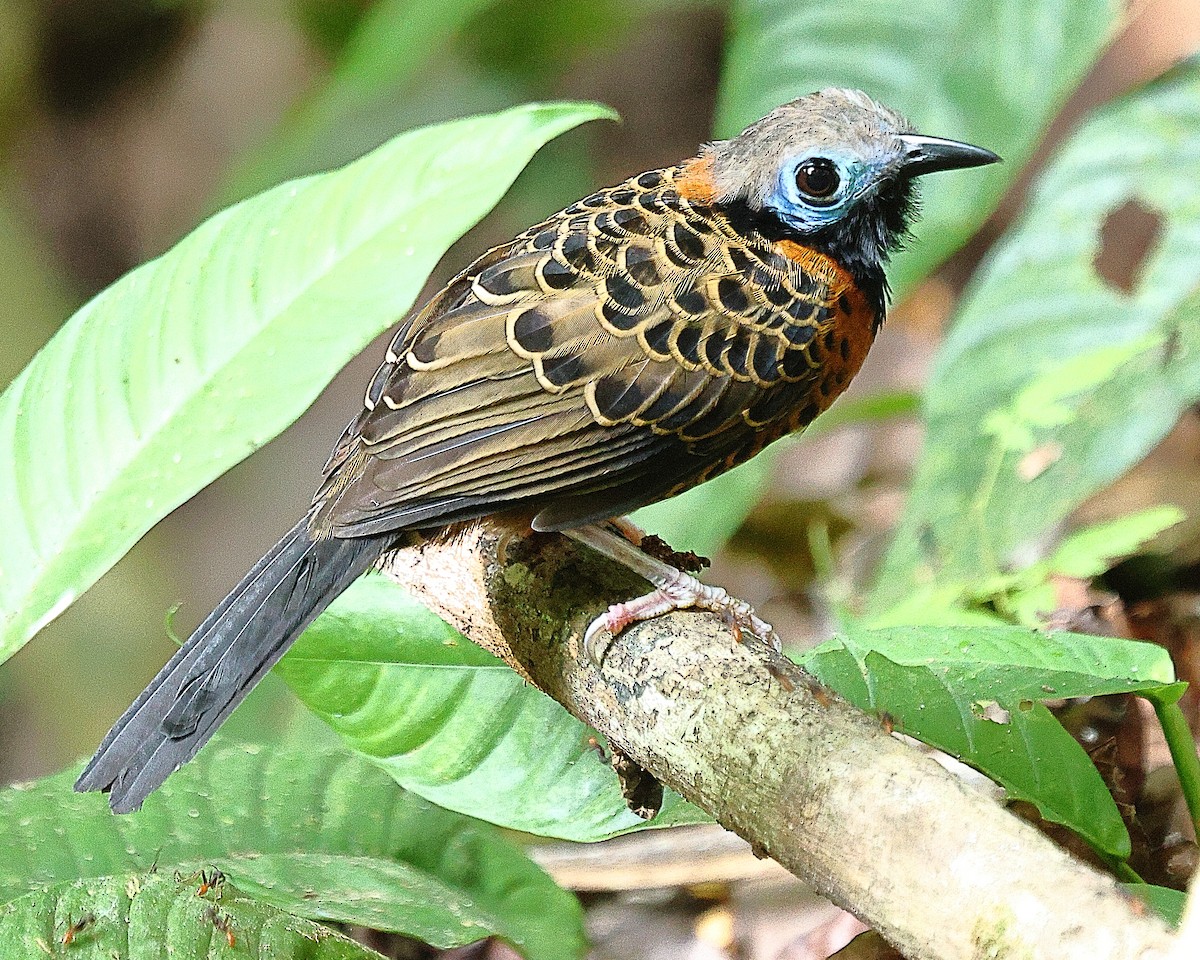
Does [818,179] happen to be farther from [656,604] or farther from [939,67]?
[939,67]

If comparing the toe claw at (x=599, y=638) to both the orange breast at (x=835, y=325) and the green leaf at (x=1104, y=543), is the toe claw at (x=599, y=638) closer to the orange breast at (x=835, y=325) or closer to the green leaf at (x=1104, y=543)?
the orange breast at (x=835, y=325)

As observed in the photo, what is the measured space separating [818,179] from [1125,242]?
8.80 feet

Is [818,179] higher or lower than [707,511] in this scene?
higher

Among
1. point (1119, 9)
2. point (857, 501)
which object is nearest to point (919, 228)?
point (1119, 9)

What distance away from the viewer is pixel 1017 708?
1847 millimetres

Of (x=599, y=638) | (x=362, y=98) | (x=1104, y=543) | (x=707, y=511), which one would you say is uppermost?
(x=362, y=98)

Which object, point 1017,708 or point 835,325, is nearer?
point 1017,708

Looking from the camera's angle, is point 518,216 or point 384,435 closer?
point 384,435

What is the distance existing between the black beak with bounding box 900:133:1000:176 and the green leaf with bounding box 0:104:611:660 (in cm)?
61

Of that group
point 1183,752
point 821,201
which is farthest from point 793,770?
point 821,201

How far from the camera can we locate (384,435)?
221 cm

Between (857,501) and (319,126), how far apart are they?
92.3 inches

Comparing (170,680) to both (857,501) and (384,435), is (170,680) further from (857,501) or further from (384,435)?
(857,501)

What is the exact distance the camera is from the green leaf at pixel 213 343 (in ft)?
6.30
